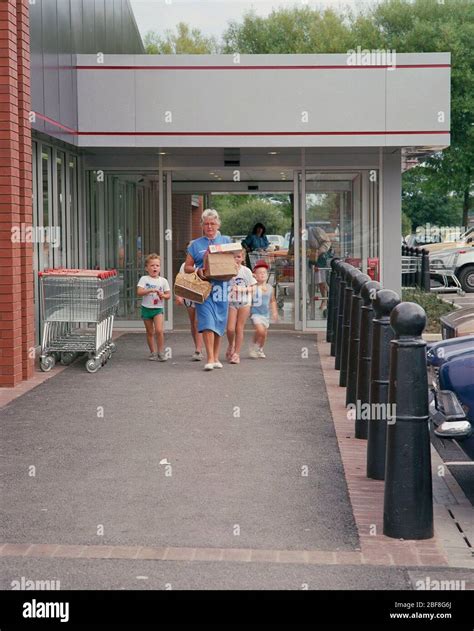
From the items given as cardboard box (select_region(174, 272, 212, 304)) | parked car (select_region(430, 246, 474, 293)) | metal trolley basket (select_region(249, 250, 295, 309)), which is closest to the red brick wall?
cardboard box (select_region(174, 272, 212, 304))

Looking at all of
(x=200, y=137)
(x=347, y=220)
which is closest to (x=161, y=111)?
(x=200, y=137)

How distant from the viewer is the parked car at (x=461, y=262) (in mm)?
31641

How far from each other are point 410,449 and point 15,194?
7.19 metres

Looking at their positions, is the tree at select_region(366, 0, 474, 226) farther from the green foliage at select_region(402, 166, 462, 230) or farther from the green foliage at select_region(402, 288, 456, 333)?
the green foliage at select_region(402, 166, 462, 230)

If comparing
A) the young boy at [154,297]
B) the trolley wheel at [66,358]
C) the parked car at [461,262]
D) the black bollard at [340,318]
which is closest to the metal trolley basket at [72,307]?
the trolley wheel at [66,358]

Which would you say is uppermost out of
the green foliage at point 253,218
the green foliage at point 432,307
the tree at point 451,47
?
the tree at point 451,47

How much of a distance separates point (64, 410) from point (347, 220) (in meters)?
9.37

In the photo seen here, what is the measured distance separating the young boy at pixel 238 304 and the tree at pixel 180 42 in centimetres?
5259

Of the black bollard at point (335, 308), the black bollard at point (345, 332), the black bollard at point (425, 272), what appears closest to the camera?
the black bollard at point (345, 332)

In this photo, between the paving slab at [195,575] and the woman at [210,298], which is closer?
the paving slab at [195,575]

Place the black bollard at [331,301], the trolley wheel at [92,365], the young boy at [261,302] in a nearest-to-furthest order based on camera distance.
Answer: the trolley wheel at [92,365] < the young boy at [261,302] < the black bollard at [331,301]

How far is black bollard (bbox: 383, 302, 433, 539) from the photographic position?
6.37 m

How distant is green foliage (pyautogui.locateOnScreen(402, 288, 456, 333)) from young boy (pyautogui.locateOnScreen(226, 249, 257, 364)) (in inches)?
169

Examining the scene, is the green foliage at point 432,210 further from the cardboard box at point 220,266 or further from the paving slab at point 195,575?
the paving slab at point 195,575
